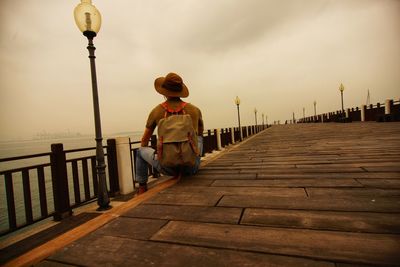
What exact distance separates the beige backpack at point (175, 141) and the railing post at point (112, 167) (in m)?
1.95

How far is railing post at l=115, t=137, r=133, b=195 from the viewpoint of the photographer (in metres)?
4.48

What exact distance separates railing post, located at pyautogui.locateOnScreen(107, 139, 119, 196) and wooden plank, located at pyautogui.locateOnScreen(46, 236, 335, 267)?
9.36ft

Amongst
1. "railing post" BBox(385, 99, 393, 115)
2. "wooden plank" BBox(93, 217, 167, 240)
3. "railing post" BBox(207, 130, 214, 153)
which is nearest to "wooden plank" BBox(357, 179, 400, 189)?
"wooden plank" BBox(93, 217, 167, 240)

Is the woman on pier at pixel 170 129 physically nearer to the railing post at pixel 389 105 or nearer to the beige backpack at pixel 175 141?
the beige backpack at pixel 175 141

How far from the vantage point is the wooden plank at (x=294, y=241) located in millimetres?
1285

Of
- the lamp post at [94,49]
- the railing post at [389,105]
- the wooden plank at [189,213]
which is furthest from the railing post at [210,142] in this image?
the railing post at [389,105]

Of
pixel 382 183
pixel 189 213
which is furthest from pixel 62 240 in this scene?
pixel 382 183

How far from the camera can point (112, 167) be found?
4.45 metres

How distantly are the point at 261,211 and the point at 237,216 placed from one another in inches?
10.1

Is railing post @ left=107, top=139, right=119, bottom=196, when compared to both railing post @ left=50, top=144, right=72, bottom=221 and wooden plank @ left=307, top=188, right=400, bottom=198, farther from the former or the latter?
wooden plank @ left=307, top=188, right=400, bottom=198

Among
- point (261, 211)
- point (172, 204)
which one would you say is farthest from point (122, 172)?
point (261, 211)

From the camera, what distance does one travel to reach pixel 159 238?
165 centimetres

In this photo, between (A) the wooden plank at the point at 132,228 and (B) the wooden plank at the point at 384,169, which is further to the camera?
(B) the wooden plank at the point at 384,169

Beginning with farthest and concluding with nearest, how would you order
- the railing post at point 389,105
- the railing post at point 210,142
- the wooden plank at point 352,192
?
1. the railing post at point 389,105
2. the railing post at point 210,142
3. the wooden plank at point 352,192
